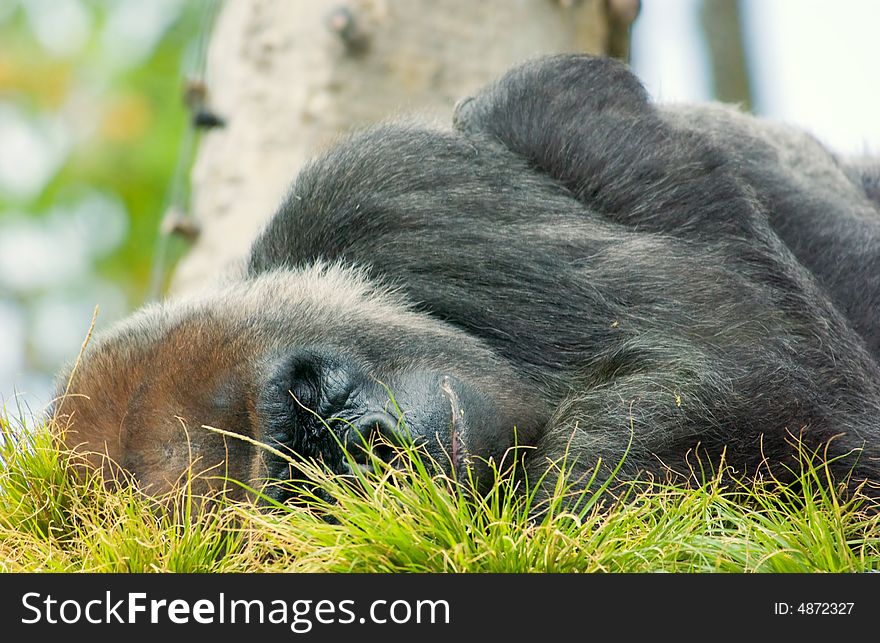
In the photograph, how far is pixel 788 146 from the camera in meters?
4.65

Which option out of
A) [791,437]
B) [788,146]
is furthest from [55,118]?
[791,437]

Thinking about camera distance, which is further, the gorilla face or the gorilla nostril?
the gorilla face

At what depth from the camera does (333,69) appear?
16.3ft

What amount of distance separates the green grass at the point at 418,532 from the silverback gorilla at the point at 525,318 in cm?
17

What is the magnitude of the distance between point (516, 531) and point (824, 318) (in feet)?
4.60

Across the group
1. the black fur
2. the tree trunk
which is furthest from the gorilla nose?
the tree trunk

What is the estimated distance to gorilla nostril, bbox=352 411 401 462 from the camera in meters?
2.66

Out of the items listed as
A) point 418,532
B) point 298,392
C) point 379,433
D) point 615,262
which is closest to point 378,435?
point 379,433

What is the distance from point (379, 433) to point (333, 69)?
108 inches

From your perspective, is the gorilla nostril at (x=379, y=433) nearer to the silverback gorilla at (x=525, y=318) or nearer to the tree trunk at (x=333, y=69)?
the silverback gorilla at (x=525, y=318)

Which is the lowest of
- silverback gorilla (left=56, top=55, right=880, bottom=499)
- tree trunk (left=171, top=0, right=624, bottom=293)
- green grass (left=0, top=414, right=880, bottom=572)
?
green grass (left=0, top=414, right=880, bottom=572)

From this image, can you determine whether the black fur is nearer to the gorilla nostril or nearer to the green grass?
the green grass

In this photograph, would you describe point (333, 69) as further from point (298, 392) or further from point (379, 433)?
point (379, 433)
